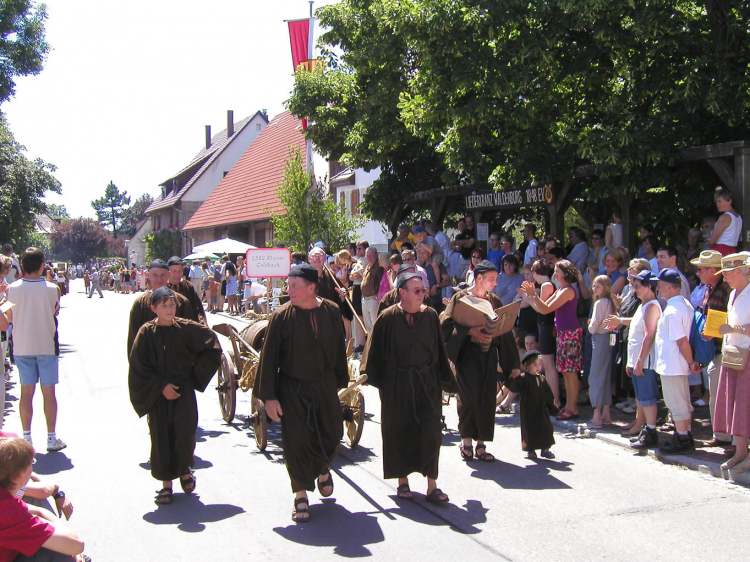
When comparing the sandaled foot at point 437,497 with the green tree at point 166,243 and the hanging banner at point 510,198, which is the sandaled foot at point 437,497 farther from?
the green tree at point 166,243

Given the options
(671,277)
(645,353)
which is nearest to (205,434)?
(645,353)

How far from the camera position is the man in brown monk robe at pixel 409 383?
6633 mm

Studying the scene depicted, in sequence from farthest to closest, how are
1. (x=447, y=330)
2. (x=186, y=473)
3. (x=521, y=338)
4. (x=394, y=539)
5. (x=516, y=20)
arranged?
(x=516, y=20), (x=521, y=338), (x=447, y=330), (x=186, y=473), (x=394, y=539)

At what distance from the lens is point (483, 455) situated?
7977 mm

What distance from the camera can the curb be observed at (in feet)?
23.7

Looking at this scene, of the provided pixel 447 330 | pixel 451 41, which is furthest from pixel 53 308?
pixel 451 41

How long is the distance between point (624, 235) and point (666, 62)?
278cm

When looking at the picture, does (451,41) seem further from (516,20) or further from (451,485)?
(451,485)

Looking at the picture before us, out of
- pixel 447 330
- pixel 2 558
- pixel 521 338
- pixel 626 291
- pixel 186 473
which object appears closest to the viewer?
pixel 2 558

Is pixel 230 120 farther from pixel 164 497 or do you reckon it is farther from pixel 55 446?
pixel 164 497

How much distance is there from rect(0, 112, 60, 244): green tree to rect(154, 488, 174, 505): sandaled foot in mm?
28458

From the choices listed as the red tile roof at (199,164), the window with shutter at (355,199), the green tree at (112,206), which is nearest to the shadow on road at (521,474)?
the window with shutter at (355,199)

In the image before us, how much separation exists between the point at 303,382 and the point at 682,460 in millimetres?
3820

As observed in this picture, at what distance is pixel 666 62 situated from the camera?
12.5m
